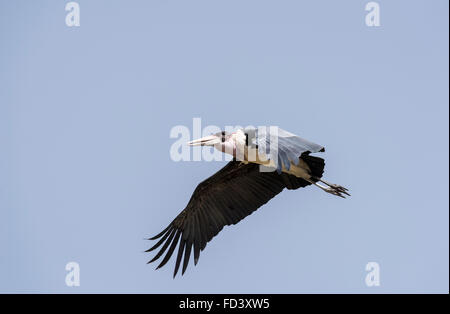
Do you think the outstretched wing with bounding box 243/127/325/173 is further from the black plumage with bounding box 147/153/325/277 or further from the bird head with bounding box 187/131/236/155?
the black plumage with bounding box 147/153/325/277

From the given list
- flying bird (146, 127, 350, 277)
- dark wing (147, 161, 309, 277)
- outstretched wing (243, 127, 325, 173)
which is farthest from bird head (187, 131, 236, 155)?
outstretched wing (243, 127, 325, 173)

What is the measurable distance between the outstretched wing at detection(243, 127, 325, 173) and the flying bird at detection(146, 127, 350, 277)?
1479 mm

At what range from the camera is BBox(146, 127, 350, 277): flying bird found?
1209 cm

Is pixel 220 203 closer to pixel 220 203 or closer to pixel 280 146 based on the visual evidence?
pixel 220 203

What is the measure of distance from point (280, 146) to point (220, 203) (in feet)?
10.2

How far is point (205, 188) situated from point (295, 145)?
3.08 meters

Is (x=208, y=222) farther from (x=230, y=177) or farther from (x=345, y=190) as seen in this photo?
(x=345, y=190)

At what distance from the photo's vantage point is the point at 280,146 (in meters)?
9.88

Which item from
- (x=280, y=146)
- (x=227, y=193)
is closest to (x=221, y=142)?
(x=227, y=193)

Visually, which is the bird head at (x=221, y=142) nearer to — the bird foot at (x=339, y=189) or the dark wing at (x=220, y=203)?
the dark wing at (x=220, y=203)

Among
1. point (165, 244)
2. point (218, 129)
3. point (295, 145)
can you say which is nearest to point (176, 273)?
point (165, 244)

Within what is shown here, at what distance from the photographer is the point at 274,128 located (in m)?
10.5

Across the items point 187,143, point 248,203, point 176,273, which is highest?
point 187,143

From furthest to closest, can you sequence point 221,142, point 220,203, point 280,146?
point 220,203
point 221,142
point 280,146
